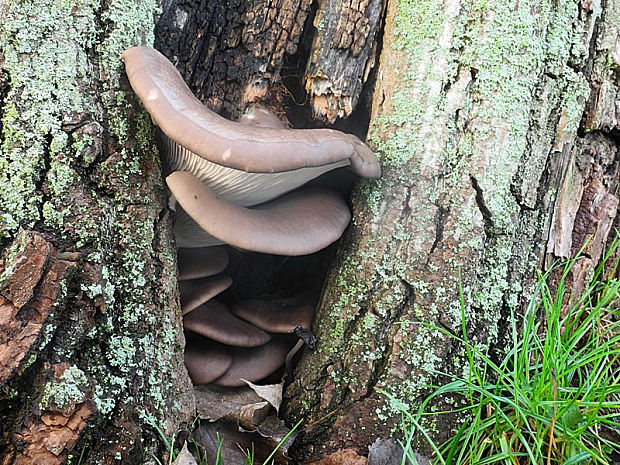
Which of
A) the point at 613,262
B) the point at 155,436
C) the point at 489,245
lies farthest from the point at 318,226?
the point at 613,262

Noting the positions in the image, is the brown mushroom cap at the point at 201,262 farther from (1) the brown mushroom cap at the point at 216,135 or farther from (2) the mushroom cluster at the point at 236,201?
(1) the brown mushroom cap at the point at 216,135

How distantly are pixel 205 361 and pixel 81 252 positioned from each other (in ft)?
3.01

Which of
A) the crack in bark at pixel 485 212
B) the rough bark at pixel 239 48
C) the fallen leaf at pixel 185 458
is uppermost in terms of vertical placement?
the rough bark at pixel 239 48

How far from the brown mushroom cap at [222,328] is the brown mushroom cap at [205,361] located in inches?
3.0

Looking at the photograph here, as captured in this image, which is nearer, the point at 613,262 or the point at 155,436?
the point at 155,436

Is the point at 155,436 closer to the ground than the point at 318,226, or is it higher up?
closer to the ground

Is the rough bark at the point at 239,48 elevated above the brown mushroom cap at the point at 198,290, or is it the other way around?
the rough bark at the point at 239,48

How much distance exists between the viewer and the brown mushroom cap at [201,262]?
2432 mm

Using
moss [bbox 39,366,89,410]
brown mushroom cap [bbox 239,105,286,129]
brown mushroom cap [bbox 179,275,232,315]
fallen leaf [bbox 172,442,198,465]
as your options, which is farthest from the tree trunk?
brown mushroom cap [bbox 179,275,232,315]

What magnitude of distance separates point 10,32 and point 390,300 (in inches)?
67.2

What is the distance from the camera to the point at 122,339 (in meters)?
1.85

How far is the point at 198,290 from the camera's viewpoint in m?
2.45

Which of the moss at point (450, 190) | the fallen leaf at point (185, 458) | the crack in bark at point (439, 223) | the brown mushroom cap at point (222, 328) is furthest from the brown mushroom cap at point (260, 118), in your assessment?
the fallen leaf at point (185, 458)

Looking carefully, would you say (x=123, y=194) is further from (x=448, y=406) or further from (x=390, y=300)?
(x=448, y=406)
